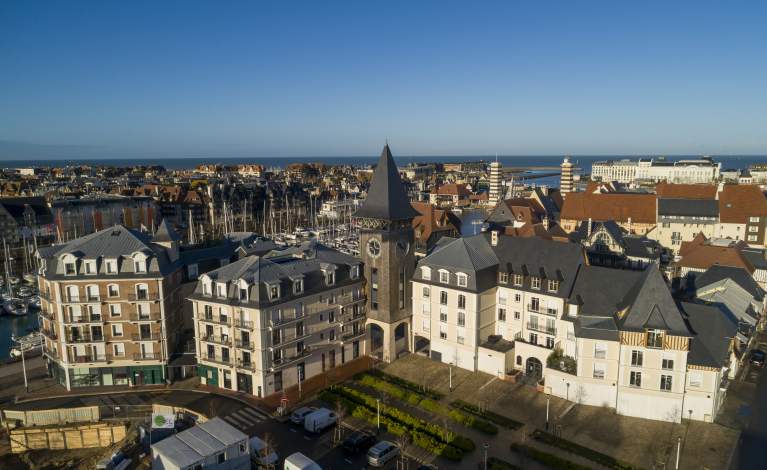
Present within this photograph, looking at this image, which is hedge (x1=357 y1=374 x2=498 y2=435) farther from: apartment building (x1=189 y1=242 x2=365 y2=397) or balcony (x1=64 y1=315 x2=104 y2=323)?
balcony (x1=64 y1=315 x2=104 y2=323)

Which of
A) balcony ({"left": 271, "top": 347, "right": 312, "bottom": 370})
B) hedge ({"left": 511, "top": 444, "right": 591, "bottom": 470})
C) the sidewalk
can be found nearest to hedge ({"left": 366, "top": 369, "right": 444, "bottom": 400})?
the sidewalk

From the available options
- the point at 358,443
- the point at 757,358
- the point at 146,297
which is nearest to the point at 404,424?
the point at 358,443

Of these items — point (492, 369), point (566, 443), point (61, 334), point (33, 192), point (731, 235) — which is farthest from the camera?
point (33, 192)

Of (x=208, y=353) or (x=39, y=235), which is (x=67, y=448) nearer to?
(x=208, y=353)

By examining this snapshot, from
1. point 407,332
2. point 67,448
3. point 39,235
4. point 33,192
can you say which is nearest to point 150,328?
point 67,448

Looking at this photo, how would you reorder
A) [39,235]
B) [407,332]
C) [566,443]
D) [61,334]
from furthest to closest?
[39,235]
[407,332]
[61,334]
[566,443]

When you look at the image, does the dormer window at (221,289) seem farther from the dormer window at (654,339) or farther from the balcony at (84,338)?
the dormer window at (654,339)

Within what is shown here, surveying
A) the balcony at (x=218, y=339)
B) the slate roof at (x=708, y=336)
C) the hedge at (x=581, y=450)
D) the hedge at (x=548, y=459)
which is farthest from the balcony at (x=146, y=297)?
the slate roof at (x=708, y=336)
